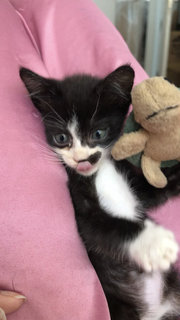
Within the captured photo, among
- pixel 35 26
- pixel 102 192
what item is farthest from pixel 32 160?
pixel 35 26

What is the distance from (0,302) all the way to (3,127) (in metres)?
0.44

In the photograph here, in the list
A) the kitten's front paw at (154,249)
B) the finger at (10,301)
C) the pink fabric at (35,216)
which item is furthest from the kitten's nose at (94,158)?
the finger at (10,301)

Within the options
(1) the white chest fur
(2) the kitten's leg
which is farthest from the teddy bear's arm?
(2) the kitten's leg

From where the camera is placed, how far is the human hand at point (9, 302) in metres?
0.81

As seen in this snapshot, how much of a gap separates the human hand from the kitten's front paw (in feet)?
0.98

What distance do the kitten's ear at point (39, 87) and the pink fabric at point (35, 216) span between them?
5cm

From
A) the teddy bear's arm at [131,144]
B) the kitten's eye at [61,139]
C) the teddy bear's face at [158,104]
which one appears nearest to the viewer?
the teddy bear's face at [158,104]

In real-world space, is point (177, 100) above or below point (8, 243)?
above

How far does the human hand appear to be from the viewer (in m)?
0.81

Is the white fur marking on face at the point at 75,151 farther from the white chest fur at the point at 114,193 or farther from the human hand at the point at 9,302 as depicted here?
the human hand at the point at 9,302

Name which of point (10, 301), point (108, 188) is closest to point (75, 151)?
point (108, 188)

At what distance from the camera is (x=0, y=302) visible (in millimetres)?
811

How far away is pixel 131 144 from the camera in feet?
3.01

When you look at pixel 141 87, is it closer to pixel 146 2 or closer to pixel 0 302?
pixel 0 302
